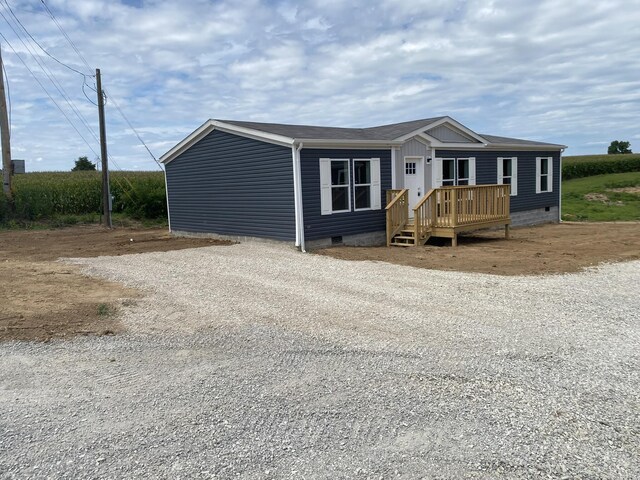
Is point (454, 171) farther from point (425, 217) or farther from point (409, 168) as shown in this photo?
point (425, 217)

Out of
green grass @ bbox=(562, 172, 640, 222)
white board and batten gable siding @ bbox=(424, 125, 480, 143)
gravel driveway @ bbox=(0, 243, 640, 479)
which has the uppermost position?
white board and batten gable siding @ bbox=(424, 125, 480, 143)

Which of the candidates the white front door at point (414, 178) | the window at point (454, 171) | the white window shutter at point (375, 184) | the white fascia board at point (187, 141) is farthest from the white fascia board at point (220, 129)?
the window at point (454, 171)

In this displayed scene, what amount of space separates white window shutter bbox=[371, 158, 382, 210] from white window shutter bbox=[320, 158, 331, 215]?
1.41m

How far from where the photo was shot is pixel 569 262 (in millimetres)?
10242

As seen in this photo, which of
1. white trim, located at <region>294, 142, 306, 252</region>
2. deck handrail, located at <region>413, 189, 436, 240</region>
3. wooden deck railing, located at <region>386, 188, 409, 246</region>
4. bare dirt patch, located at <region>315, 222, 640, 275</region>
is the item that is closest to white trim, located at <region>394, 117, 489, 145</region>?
wooden deck railing, located at <region>386, 188, 409, 246</region>

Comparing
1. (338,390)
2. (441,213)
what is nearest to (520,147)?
(441,213)

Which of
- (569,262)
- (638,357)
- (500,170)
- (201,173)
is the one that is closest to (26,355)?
(638,357)

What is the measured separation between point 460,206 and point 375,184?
219 centimetres

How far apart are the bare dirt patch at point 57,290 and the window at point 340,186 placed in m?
3.57

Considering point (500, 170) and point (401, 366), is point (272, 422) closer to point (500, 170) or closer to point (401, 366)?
point (401, 366)

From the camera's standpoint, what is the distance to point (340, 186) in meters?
13.1

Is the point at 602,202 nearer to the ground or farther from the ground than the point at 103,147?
nearer to the ground

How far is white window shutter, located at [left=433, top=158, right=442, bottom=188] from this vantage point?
604 inches

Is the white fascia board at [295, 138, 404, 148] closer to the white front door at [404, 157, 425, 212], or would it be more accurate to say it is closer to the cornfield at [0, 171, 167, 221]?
the white front door at [404, 157, 425, 212]
